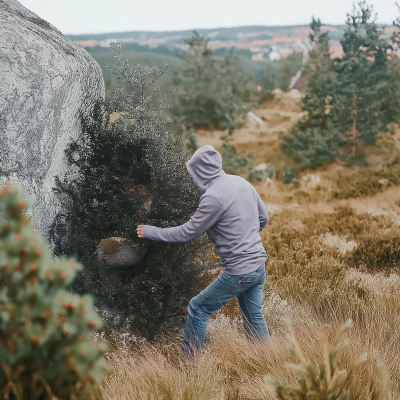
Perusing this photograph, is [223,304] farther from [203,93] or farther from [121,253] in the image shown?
[203,93]

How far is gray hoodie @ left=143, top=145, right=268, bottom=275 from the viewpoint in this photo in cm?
350

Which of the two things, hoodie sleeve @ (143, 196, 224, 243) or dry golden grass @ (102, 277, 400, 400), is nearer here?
dry golden grass @ (102, 277, 400, 400)

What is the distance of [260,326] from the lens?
396 centimetres

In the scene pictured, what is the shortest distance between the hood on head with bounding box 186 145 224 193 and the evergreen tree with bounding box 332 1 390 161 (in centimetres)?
1359

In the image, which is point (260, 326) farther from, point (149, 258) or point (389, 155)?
point (389, 155)

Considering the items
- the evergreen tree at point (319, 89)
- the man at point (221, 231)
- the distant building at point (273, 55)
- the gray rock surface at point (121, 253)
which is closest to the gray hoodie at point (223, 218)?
the man at point (221, 231)

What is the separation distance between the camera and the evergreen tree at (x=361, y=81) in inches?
623

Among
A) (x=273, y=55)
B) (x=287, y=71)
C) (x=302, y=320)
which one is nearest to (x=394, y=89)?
(x=302, y=320)

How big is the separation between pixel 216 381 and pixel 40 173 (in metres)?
2.39

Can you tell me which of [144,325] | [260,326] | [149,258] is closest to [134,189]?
[149,258]

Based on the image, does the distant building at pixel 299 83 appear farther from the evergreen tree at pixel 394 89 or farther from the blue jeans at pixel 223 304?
the blue jeans at pixel 223 304

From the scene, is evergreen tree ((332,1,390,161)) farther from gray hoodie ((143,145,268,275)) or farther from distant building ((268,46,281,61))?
distant building ((268,46,281,61))

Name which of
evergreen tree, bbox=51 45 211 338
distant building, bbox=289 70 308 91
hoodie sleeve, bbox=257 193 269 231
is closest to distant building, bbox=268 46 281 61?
distant building, bbox=289 70 308 91

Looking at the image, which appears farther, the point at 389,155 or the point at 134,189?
the point at 389,155
